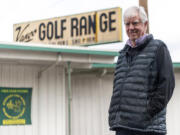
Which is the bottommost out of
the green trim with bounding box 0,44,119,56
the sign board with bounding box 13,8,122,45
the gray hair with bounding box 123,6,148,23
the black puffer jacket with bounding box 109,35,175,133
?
the black puffer jacket with bounding box 109,35,175,133

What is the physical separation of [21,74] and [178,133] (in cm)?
539

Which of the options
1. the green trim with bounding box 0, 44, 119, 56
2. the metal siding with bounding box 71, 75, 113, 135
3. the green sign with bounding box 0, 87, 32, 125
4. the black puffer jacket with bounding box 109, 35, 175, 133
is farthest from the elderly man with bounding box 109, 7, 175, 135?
the metal siding with bounding box 71, 75, 113, 135

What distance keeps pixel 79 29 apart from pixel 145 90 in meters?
14.4

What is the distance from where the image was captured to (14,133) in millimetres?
10008

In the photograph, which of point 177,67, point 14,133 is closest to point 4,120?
point 14,133

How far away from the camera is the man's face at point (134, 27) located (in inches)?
124

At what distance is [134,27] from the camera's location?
314cm

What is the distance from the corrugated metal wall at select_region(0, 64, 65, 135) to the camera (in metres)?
10.1

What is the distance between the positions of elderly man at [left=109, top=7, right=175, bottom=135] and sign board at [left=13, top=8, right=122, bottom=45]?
42.8 ft

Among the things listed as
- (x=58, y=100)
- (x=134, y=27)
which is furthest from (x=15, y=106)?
(x=134, y=27)

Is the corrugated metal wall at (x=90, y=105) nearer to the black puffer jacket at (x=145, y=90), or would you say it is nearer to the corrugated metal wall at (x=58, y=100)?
the corrugated metal wall at (x=58, y=100)

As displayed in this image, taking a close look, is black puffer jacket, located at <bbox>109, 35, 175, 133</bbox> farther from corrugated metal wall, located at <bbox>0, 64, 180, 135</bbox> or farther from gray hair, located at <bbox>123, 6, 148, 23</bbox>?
corrugated metal wall, located at <bbox>0, 64, 180, 135</bbox>

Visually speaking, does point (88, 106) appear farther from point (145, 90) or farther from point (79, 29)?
point (145, 90)

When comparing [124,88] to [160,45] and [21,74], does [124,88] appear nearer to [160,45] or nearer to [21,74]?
[160,45]
